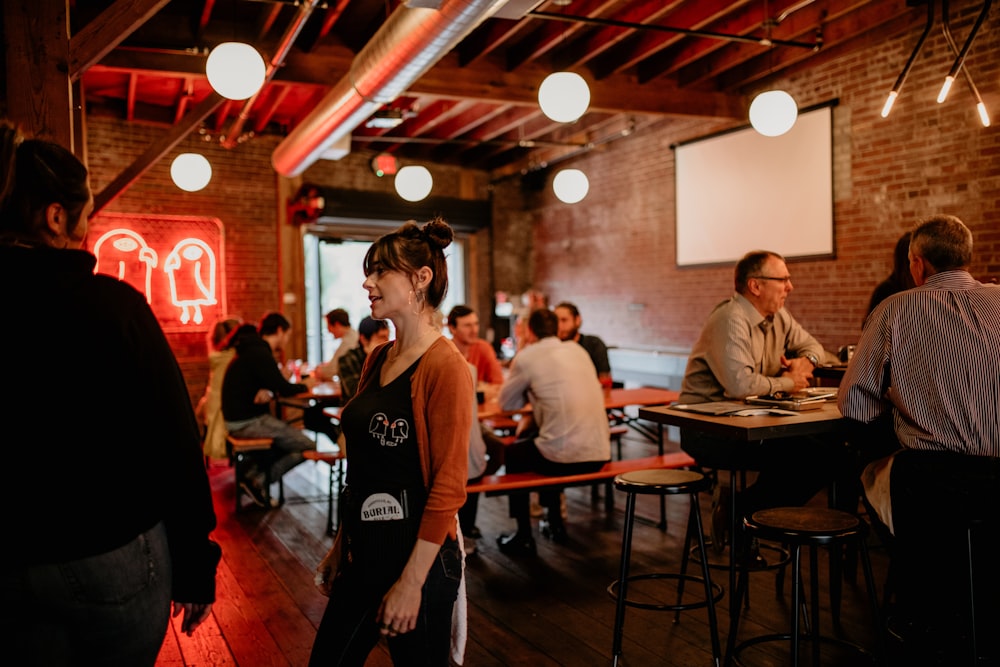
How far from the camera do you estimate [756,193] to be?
26.5 ft

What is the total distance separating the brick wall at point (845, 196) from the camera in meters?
6.16

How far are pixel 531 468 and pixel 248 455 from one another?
8.67ft

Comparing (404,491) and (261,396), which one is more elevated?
(404,491)

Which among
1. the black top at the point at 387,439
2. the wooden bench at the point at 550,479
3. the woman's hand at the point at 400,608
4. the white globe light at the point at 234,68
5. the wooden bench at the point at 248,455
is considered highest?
the white globe light at the point at 234,68

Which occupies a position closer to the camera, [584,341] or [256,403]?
[256,403]

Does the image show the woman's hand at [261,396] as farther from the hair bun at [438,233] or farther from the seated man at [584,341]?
the hair bun at [438,233]

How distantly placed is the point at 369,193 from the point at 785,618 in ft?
27.9

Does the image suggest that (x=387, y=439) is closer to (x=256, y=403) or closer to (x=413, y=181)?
(x=256, y=403)

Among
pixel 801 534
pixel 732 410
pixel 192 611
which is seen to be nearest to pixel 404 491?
pixel 192 611

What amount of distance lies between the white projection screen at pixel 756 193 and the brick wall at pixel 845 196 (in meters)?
0.13

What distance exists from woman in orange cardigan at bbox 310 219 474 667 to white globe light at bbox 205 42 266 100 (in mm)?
3442

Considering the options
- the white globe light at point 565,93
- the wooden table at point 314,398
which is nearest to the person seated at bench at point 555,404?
the white globe light at point 565,93

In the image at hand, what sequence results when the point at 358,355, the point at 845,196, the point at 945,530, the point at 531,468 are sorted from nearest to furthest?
the point at 945,530, the point at 531,468, the point at 358,355, the point at 845,196

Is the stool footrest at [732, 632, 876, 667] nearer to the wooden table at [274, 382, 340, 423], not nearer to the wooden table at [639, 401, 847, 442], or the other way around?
the wooden table at [639, 401, 847, 442]
